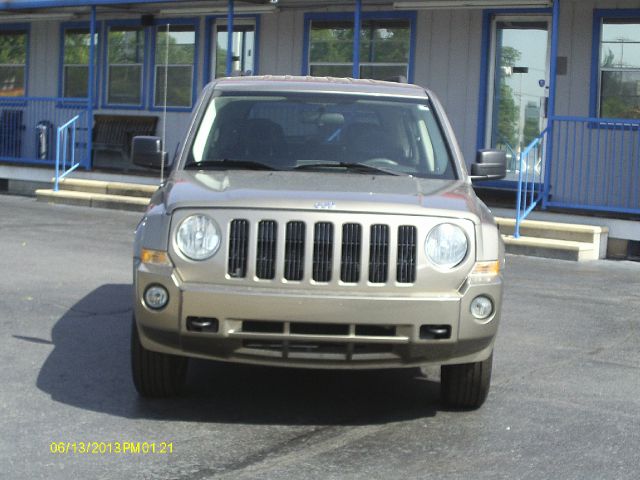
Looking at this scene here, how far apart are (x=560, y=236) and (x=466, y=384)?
8.38 metres

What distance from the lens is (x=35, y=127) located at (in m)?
22.9

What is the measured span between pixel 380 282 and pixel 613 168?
415 inches

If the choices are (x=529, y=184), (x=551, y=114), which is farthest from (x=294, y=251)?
(x=529, y=184)

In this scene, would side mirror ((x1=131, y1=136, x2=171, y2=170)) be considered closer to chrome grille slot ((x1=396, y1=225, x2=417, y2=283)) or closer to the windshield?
the windshield

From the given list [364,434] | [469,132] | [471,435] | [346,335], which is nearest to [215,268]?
[346,335]

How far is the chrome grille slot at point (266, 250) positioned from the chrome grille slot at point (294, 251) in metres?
0.06

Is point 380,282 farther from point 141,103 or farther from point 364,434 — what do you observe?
point 141,103

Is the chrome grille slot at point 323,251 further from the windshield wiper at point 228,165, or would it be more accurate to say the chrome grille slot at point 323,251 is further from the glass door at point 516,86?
the glass door at point 516,86

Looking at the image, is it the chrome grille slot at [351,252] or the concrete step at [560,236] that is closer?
the chrome grille slot at [351,252]

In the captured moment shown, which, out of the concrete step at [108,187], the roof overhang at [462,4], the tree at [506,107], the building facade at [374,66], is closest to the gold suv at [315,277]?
the building facade at [374,66]

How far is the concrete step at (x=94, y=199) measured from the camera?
59.9ft

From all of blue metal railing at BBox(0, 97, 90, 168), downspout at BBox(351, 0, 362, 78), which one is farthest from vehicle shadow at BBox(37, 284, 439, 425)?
blue metal railing at BBox(0, 97, 90, 168)

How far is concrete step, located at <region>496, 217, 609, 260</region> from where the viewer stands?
13.6 meters

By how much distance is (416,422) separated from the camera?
5.82 m
